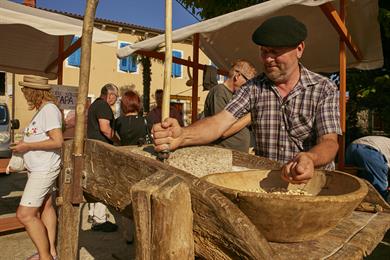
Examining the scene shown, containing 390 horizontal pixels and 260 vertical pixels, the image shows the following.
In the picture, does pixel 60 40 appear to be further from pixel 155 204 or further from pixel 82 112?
pixel 155 204

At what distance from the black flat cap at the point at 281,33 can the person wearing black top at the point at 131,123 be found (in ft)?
8.75

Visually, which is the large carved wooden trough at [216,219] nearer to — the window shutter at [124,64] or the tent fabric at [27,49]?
the tent fabric at [27,49]

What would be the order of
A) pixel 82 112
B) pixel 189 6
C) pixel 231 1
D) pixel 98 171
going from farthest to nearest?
pixel 189 6
pixel 231 1
pixel 82 112
pixel 98 171

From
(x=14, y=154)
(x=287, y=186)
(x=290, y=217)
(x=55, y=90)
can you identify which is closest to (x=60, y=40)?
(x=55, y=90)

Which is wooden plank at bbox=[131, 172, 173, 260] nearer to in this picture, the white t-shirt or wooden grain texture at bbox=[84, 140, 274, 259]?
wooden grain texture at bbox=[84, 140, 274, 259]

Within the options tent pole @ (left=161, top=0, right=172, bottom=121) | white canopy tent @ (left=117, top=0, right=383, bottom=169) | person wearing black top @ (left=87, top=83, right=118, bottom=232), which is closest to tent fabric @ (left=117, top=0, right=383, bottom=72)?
white canopy tent @ (left=117, top=0, right=383, bottom=169)

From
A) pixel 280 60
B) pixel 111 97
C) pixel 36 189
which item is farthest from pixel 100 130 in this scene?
pixel 280 60

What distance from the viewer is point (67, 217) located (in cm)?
151

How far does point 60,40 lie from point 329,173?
5429 mm

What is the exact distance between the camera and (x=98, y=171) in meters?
1.39

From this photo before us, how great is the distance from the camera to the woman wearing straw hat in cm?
306

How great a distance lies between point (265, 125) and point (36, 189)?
2.11 m

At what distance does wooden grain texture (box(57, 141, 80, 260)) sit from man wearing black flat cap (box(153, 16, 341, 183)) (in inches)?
14.6

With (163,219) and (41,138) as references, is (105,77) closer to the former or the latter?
(41,138)
